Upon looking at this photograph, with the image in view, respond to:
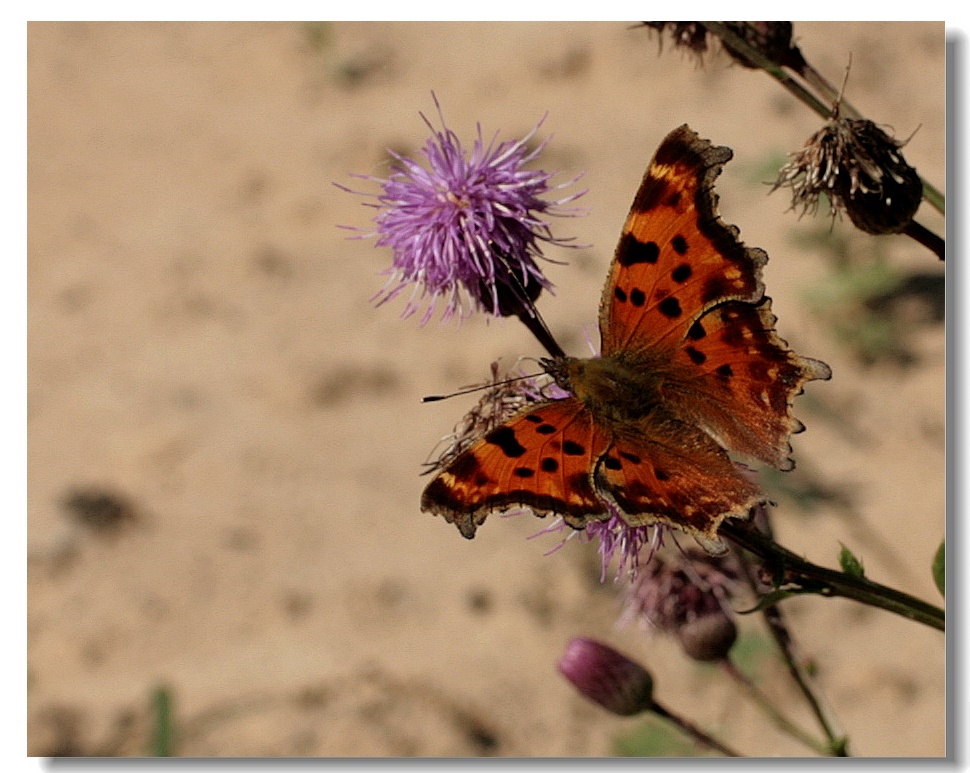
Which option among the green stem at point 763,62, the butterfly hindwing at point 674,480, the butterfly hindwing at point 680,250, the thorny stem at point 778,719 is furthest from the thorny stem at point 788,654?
the green stem at point 763,62

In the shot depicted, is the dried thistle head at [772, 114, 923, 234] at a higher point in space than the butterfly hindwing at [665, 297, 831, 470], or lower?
higher

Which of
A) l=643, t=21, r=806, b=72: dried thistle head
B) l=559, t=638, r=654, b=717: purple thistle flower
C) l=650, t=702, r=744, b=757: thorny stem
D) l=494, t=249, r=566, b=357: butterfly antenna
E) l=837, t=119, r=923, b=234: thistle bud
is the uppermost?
l=643, t=21, r=806, b=72: dried thistle head

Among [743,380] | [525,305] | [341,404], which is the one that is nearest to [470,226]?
[525,305]

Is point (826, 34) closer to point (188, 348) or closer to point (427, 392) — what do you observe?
point (427, 392)

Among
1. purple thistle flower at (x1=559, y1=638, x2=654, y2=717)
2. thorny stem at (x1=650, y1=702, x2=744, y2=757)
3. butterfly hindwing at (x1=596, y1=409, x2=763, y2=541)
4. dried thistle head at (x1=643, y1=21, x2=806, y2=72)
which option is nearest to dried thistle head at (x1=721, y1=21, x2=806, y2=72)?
dried thistle head at (x1=643, y1=21, x2=806, y2=72)

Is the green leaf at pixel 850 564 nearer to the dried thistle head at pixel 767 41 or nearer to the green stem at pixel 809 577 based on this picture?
the green stem at pixel 809 577

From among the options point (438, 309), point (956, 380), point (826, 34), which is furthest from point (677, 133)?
point (826, 34)

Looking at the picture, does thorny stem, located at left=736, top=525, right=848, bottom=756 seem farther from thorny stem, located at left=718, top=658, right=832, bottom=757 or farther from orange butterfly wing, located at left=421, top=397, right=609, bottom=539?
orange butterfly wing, located at left=421, top=397, right=609, bottom=539

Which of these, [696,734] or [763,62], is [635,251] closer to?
[763,62]
